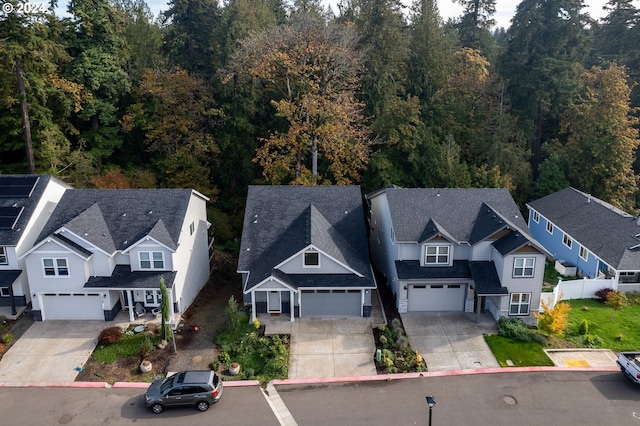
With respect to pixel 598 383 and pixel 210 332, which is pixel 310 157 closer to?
pixel 210 332

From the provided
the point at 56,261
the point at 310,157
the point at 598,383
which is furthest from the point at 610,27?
the point at 56,261

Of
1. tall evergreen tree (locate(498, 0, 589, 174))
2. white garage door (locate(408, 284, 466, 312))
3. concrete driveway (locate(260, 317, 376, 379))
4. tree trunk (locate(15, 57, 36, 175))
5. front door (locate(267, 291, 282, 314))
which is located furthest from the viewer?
tall evergreen tree (locate(498, 0, 589, 174))

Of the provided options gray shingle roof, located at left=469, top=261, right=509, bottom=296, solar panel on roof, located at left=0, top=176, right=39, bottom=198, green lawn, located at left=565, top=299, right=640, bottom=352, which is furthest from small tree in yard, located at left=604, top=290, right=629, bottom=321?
solar panel on roof, located at left=0, top=176, right=39, bottom=198

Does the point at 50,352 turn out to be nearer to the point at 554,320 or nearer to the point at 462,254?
the point at 462,254

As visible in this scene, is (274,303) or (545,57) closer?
(274,303)

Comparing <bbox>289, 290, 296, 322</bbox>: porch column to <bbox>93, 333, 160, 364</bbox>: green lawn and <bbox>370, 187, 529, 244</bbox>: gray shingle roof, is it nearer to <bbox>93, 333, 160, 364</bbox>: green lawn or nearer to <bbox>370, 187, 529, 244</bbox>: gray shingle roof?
<bbox>370, 187, 529, 244</bbox>: gray shingle roof

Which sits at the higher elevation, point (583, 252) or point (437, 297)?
point (583, 252)

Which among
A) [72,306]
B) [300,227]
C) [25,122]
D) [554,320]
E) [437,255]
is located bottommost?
[554,320]

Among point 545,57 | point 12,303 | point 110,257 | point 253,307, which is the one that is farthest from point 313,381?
point 545,57
